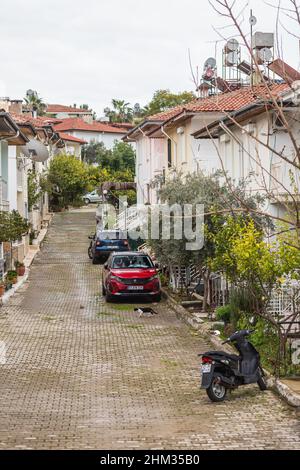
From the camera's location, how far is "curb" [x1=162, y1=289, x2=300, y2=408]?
1311 centimetres

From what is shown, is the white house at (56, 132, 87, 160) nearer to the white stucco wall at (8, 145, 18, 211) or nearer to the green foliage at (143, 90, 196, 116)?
the green foliage at (143, 90, 196, 116)

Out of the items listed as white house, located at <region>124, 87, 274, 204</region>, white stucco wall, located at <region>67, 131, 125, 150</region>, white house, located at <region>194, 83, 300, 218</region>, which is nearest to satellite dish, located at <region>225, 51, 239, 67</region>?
white house, located at <region>124, 87, 274, 204</region>

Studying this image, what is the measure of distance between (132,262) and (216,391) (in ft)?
46.5

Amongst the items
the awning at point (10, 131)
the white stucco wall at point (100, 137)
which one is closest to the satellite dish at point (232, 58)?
the awning at point (10, 131)

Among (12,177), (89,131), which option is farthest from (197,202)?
(89,131)

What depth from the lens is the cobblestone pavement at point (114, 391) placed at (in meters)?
11.1

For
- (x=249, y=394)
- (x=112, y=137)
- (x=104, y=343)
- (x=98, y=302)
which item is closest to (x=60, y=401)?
(x=249, y=394)

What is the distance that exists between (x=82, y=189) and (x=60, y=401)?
2037 inches

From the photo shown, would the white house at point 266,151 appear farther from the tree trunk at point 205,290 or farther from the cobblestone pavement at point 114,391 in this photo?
the cobblestone pavement at point 114,391

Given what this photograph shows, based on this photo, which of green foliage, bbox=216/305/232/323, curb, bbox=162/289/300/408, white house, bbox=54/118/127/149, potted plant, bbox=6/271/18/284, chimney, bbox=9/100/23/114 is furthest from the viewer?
white house, bbox=54/118/127/149

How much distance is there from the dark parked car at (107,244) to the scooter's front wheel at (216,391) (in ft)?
75.2

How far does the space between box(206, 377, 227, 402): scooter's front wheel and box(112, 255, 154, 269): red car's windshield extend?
13.6 meters

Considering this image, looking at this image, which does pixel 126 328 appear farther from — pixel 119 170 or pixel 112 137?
pixel 112 137

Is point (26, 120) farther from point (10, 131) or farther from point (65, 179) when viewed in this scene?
point (65, 179)
